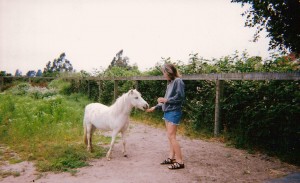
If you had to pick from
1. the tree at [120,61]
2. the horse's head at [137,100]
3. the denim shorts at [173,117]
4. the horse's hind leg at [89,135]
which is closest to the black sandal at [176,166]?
the denim shorts at [173,117]

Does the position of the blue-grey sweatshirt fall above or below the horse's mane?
above

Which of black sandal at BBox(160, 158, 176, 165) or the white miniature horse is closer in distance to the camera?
black sandal at BBox(160, 158, 176, 165)

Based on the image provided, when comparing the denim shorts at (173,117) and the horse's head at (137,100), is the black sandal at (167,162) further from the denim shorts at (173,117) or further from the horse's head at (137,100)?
the horse's head at (137,100)

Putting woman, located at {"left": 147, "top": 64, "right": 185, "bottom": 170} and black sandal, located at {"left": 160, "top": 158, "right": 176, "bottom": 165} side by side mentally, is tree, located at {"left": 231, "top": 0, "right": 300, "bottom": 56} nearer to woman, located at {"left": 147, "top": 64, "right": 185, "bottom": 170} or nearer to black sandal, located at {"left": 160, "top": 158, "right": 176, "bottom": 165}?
woman, located at {"left": 147, "top": 64, "right": 185, "bottom": 170}

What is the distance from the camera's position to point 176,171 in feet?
16.7

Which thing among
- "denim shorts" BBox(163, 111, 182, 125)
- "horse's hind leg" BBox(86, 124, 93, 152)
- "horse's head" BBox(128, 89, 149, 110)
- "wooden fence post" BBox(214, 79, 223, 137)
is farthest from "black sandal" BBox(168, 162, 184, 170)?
"wooden fence post" BBox(214, 79, 223, 137)

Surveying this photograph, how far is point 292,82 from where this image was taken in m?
6.04

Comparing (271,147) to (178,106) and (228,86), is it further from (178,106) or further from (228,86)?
(178,106)

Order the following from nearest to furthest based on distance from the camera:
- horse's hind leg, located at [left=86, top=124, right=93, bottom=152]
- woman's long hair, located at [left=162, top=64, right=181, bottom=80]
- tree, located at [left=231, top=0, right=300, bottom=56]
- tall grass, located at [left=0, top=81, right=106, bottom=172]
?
tree, located at [left=231, top=0, right=300, bottom=56] → woman's long hair, located at [left=162, top=64, right=181, bottom=80] → tall grass, located at [left=0, top=81, right=106, bottom=172] → horse's hind leg, located at [left=86, top=124, right=93, bottom=152]

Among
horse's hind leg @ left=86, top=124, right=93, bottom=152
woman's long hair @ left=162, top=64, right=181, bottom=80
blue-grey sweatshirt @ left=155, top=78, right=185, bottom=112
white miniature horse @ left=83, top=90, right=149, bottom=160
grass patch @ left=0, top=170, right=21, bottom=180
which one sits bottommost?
grass patch @ left=0, top=170, right=21, bottom=180

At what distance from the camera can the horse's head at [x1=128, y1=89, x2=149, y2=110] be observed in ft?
19.4

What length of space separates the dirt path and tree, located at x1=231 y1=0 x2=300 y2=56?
7.48ft

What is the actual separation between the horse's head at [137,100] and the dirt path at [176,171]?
3.81 feet

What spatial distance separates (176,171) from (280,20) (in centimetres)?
313
